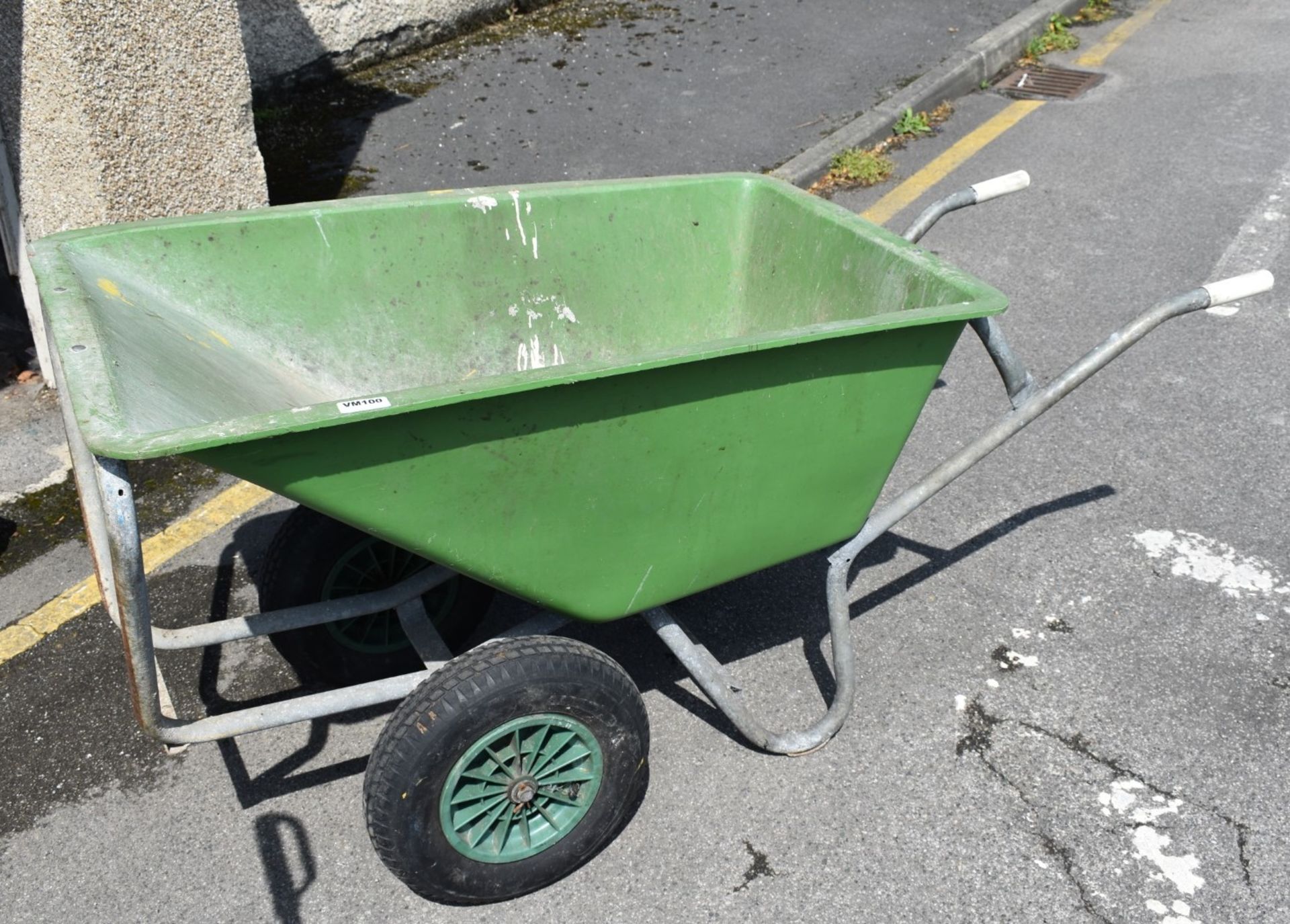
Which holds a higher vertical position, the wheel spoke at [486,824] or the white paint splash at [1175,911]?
the wheel spoke at [486,824]

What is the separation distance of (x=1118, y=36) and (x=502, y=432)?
23.5 feet

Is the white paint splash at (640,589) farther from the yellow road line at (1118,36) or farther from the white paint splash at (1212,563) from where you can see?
the yellow road line at (1118,36)

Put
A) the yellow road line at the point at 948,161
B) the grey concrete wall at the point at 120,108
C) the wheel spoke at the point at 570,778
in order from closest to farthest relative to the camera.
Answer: the wheel spoke at the point at 570,778, the grey concrete wall at the point at 120,108, the yellow road line at the point at 948,161

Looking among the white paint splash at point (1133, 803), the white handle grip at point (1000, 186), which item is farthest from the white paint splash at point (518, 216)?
the white paint splash at point (1133, 803)

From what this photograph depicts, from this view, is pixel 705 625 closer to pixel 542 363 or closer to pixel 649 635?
pixel 649 635

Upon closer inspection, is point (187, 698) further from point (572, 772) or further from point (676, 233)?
point (676, 233)

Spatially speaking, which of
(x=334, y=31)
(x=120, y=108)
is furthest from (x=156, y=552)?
(x=334, y=31)

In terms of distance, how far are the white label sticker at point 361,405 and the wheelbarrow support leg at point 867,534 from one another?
3.00 ft

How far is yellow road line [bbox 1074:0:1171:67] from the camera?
23.6 ft

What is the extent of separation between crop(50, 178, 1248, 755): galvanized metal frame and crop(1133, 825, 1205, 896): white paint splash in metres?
0.67

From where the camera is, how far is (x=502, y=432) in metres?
1.95

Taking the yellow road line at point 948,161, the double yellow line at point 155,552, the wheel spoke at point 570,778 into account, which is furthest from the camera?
the yellow road line at point 948,161

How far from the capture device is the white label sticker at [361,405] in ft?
5.75

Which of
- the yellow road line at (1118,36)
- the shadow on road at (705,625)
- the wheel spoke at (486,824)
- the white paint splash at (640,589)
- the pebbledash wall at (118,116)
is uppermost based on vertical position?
the pebbledash wall at (118,116)
